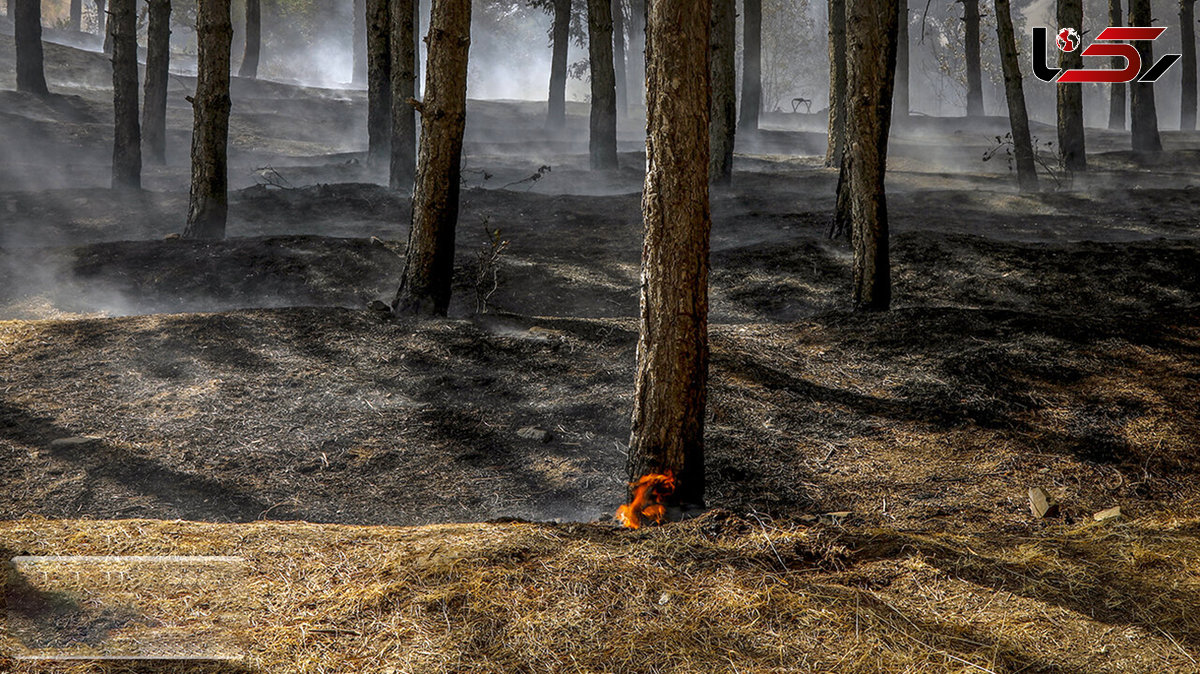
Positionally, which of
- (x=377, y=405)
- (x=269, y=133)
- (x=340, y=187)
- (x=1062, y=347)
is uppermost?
(x=269, y=133)

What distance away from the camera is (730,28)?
14.5 meters

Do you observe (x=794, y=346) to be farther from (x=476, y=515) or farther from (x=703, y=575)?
(x=703, y=575)

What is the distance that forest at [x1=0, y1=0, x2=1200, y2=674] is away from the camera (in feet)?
11.8

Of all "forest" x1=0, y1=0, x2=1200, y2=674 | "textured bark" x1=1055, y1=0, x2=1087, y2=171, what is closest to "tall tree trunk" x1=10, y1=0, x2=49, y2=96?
"forest" x1=0, y1=0, x2=1200, y2=674

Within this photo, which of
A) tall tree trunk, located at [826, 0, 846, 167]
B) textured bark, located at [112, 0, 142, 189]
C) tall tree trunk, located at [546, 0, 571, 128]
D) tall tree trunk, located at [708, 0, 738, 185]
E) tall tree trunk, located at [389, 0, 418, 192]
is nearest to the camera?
tall tree trunk, located at [389, 0, 418, 192]

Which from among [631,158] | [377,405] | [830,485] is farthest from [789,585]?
[631,158]

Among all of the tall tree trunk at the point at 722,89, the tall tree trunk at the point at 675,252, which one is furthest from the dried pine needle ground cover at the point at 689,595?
the tall tree trunk at the point at 722,89

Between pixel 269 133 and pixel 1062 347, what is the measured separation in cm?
2175

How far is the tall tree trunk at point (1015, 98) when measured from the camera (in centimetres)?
1477

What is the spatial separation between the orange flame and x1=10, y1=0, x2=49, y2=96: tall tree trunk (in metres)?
20.8

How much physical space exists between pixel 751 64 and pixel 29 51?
56.7ft

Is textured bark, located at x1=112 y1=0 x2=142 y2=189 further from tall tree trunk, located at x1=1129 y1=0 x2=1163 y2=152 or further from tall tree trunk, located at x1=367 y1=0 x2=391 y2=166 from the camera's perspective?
tall tree trunk, located at x1=1129 y1=0 x2=1163 y2=152

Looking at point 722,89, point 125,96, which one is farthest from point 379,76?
point 722,89

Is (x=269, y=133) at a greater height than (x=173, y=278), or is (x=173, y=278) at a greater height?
(x=269, y=133)
